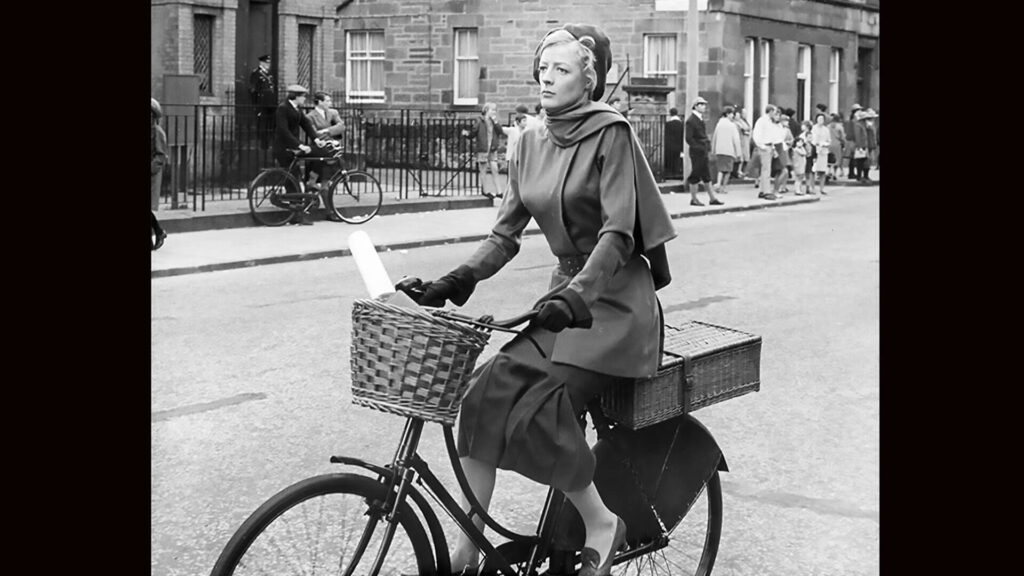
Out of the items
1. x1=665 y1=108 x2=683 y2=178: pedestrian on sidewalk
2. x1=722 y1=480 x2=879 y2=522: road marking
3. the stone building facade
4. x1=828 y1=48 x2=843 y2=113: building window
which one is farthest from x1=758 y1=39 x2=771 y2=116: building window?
x1=722 y1=480 x2=879 y2=522: road marking

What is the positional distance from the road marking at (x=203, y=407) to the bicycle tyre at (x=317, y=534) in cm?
Result: 400

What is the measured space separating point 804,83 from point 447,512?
123 ft

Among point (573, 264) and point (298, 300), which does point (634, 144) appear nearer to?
point (573, 264)

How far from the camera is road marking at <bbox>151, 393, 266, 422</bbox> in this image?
7.77 meters

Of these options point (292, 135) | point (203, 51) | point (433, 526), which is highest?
point (203, 51)

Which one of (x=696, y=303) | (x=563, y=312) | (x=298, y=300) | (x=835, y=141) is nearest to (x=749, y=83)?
(x=835, y=141)

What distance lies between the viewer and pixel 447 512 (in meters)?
3.97

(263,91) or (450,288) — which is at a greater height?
(263,91)

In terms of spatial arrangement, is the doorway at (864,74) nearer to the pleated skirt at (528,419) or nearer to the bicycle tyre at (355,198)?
the bicycle tyre at (355,198)

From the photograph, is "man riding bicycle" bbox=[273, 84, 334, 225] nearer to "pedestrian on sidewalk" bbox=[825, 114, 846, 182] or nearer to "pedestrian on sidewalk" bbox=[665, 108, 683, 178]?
"pedestrian on sidewalk" bbox=[665, 108, 683, 178]

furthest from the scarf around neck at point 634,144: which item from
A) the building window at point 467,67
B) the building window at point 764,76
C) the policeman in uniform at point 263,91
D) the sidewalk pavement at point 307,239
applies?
the building window at point 764,76

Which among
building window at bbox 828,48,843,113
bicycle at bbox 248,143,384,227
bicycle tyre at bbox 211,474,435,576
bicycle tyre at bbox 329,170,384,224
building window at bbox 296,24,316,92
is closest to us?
bicycle tyre at bbox 211,474,435,576

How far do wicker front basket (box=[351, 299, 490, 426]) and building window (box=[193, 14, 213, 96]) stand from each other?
21.6 m
